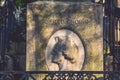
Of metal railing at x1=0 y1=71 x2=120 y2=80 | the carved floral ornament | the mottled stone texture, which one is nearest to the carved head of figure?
the carved floral ornament

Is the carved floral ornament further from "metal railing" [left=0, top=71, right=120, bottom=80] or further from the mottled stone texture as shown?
"metal railing" [left=0, top=71, right=120, bottom=80]

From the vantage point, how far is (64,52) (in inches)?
256

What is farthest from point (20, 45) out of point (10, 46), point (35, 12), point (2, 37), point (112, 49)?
point (35, 12)

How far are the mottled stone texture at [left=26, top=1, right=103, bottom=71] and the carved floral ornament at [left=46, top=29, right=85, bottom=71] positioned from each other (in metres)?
Answer: 0.07

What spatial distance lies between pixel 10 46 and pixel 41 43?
361 cm

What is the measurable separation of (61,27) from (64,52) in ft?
1.26

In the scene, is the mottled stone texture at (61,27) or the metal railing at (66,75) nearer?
the metal railing at (66,75)

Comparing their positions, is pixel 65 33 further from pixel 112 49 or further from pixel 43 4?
pixel 112 49

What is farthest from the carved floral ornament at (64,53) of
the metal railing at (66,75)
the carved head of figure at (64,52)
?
the metal railing at (66,75)

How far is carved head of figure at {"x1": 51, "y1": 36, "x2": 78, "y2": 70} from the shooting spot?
6.52 meters

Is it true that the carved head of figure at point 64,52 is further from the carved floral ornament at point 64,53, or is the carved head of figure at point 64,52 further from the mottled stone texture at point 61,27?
the mottled stone texture at point 61,27

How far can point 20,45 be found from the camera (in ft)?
33.3

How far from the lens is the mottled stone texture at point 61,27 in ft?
21.5

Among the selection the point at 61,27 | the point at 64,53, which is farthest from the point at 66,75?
the point at 61,27
